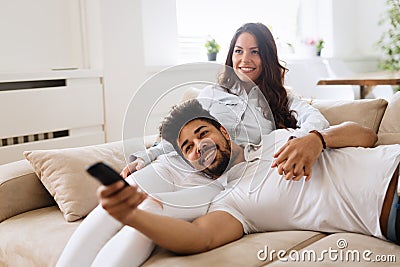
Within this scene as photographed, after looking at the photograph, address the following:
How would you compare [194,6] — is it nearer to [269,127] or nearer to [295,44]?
[295,44]

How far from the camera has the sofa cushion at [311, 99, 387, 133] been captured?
6.35 ft

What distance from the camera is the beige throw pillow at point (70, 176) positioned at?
1830mm

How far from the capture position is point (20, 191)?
6.33ft

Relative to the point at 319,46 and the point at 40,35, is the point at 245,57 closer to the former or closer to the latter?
the point at 40,35

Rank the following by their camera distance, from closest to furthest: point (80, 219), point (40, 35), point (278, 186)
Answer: point (278, 186) → point (80, 219) → point (40, 35)

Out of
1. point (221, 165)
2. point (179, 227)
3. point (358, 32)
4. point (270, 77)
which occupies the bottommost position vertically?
point (179, 227)

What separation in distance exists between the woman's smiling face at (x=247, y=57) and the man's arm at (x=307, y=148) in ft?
1.30

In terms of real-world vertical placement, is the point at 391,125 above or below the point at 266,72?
below

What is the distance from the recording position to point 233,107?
5.41 feet

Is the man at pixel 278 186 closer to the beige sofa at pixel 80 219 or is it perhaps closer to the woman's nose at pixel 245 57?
the beige sofa at pixel 80 219

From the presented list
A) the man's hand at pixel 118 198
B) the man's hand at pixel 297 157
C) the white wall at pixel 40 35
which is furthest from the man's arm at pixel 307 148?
the white wall at pixel 40 35

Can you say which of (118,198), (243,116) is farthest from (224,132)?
(118,198)

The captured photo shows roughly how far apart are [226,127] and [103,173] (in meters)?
0.67

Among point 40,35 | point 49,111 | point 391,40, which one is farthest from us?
point 391,40
